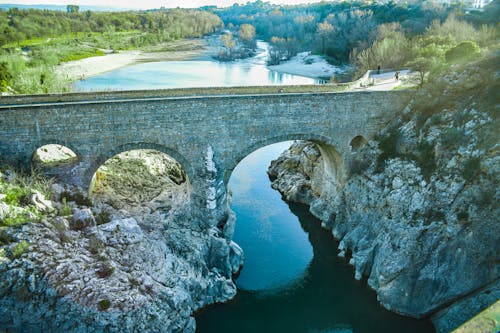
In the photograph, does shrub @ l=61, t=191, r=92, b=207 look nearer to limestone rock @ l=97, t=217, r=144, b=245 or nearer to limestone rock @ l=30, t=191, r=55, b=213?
limestone rock @ l=30, t=191, r=55, b=213

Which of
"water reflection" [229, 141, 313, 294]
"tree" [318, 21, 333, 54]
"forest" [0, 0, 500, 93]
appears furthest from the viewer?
"tree" [318, 21, 333, 54]

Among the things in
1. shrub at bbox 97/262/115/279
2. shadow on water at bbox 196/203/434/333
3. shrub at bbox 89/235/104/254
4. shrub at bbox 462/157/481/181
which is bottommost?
shadow on water at bbox 196/203/434/333

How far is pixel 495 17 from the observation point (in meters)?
37.4

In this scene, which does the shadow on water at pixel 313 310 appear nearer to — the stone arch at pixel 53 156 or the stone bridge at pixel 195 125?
the stone bridge at pixel 195 125

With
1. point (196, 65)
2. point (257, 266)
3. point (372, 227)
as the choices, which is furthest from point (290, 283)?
point (196, 65)

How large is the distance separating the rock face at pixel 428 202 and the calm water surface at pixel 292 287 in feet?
2.19

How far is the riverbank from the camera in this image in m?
43.8

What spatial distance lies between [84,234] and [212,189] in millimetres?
5459

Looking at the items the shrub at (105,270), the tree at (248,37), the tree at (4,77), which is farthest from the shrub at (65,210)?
the tree at (248,37)

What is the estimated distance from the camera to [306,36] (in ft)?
223

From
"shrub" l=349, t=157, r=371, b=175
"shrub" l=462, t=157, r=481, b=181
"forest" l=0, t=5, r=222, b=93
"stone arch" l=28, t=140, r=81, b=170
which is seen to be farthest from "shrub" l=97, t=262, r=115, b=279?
"forest" l=0, t=5, r=222, b=93

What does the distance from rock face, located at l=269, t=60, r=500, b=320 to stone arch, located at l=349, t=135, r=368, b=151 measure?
10.0 inches

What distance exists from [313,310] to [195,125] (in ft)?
29.2

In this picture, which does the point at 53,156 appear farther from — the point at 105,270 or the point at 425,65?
the point at 425,65
